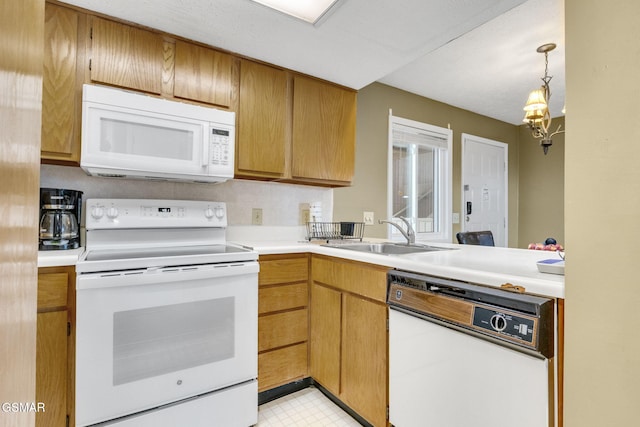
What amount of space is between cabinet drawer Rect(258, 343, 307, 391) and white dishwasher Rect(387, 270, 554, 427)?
69 cm

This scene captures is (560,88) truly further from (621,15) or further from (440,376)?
(440,376)

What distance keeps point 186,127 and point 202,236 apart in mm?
670

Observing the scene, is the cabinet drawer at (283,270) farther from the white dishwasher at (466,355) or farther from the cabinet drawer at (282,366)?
the white dishwasher at (466,355)

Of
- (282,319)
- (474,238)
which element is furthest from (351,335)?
(474,238)

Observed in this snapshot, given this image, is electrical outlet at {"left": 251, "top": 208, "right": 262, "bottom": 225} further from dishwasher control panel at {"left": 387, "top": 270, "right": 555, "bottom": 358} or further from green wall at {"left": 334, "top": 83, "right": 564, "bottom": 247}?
dishwasher control panel at {"left": 387, "top": 270, "right": 555, "bottom": 358}

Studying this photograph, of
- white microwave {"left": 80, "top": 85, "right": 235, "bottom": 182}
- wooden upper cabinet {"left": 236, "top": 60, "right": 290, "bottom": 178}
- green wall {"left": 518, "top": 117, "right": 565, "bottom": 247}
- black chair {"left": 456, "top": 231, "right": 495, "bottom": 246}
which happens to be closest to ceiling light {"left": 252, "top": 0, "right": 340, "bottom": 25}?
wooden upper cabinet {"left": 236, "top": 60, "right": 290, "bottom": 178}

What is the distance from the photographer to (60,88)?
151cm

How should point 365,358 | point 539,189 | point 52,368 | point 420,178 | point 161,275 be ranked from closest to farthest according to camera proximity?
point 52,368, point 161,275, point 365,358, point 420,178, point 539,189

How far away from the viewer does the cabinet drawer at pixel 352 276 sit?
4.68ft

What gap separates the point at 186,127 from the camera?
1744mm

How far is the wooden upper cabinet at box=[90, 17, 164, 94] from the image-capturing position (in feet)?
5.23

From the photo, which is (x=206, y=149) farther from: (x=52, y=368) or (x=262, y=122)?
(x=52, y=368)

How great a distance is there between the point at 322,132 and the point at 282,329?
1.41 meters

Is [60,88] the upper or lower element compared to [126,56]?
lower
